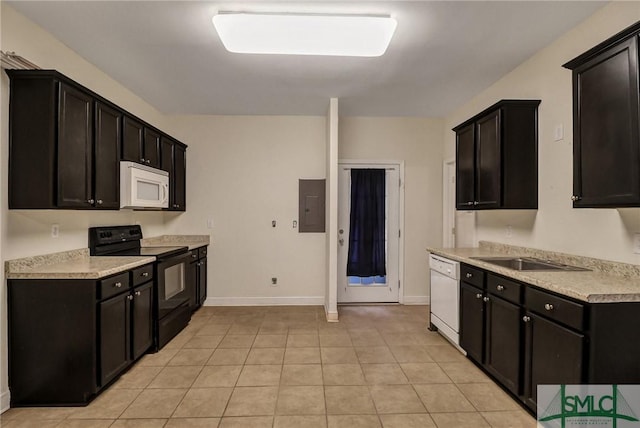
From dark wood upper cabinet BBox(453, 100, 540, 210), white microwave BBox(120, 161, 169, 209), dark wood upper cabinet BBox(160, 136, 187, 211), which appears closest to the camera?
dark wood upper cabinet BBox(453, 100, 540, 210)

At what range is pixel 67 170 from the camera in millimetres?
2234

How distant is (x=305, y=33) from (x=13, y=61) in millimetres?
1855

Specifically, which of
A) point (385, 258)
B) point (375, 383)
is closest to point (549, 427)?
point (375, 383)

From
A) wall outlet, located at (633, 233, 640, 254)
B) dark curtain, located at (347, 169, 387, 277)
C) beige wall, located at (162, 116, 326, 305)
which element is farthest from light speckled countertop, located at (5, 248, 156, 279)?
wall outlet, located at (633, 233, 640, 254)

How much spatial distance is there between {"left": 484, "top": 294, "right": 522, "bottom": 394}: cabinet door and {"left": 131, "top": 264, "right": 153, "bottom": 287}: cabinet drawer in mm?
2801

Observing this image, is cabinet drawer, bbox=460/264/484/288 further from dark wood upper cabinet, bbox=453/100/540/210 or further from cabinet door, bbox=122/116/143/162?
cabinet door, bbox=122/116/143/162

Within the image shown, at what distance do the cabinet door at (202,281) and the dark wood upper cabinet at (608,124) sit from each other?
3891 mm

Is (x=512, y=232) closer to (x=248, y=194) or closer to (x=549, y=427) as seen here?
(x=549, y=427)

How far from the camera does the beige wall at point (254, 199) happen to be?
4523 millimetres

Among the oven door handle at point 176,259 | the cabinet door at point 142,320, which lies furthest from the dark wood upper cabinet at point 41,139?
the oven door handle at point 176,259

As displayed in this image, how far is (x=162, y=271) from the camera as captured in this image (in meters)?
3.10

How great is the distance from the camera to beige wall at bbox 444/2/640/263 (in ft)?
6.76

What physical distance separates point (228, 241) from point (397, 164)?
8.56 feet

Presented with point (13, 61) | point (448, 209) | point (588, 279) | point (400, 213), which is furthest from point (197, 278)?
point (588, 279)
